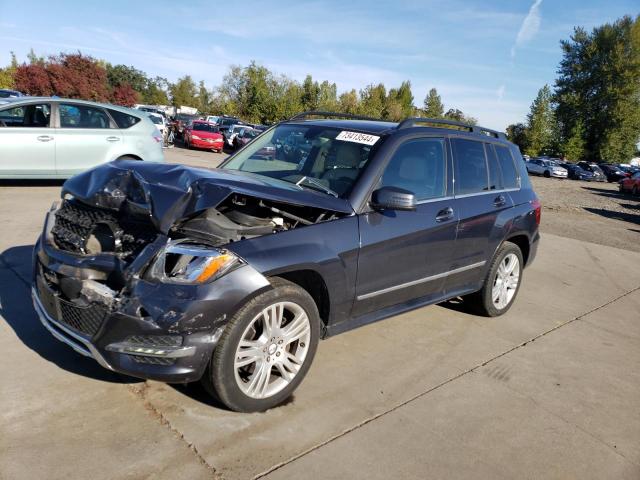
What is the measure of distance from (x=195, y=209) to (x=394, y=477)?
1.80 m

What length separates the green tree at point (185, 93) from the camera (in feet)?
287

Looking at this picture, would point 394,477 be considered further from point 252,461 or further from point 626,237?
point 626,237

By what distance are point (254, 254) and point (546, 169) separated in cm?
4416

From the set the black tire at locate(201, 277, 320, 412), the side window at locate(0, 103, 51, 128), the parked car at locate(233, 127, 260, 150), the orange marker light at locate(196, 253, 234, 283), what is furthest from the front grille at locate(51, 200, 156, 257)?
the parked car at locate(233, 127, 260, 150)

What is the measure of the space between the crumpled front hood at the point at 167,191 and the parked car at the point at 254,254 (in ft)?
0.03

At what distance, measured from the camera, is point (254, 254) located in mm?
2867

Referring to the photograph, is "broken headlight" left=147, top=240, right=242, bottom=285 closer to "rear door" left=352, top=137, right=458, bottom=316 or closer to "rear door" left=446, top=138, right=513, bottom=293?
"rear door" left=352, top=137, right=458, bottom=316

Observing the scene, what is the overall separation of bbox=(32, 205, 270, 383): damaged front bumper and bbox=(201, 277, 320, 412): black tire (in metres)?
0.06

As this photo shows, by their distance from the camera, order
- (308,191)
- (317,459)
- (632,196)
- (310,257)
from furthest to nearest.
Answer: (632,196), (308,191), (310,257), (317,459)

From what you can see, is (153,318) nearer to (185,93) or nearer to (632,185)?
(632,185)

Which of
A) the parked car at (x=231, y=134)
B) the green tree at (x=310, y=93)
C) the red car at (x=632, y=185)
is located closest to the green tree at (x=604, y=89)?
the green tree at (x=310, y=93)

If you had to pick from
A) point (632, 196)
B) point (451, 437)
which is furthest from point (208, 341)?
point (632, 196)

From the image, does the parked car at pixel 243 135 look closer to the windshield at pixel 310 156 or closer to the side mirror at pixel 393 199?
the windshield at pixel 310 156

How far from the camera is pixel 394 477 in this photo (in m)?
2.63
